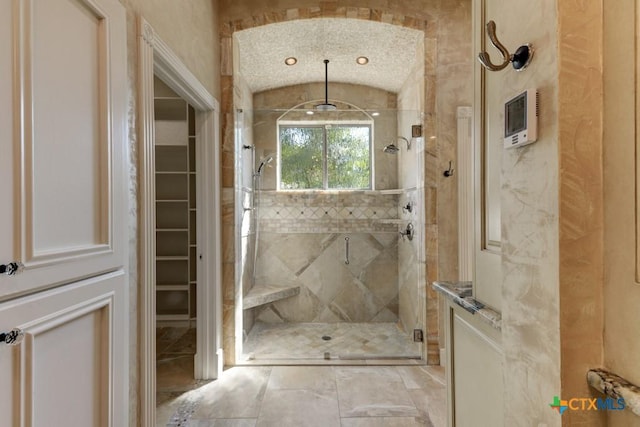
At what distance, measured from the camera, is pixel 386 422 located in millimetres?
1877

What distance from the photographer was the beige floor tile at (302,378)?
2.28 m

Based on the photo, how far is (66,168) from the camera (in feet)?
3.10

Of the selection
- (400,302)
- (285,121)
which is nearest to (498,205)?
(400,302)

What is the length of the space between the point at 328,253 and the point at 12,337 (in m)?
2.98

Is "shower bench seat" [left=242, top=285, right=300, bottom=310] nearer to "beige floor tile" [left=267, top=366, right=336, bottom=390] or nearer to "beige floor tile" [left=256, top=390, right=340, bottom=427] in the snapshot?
"beige floor tile" [left=267, top=366, right=336, bottom=390]

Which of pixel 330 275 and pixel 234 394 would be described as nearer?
pixel 234 394

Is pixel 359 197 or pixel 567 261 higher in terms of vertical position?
pixel 359 197

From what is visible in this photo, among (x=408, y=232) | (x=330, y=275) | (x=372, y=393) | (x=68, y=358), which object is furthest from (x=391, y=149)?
(x=68, y=358)

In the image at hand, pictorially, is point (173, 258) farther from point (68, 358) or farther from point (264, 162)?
point (68, 358)

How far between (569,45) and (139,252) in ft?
5.06

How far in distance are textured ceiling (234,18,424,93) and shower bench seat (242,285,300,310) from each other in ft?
7.11

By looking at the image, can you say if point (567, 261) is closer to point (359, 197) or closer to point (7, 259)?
point (7, 259)

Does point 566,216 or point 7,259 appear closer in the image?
point 566,216

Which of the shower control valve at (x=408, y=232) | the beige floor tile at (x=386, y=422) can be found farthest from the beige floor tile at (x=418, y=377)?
the shower control valve at (x=408, y=232)
